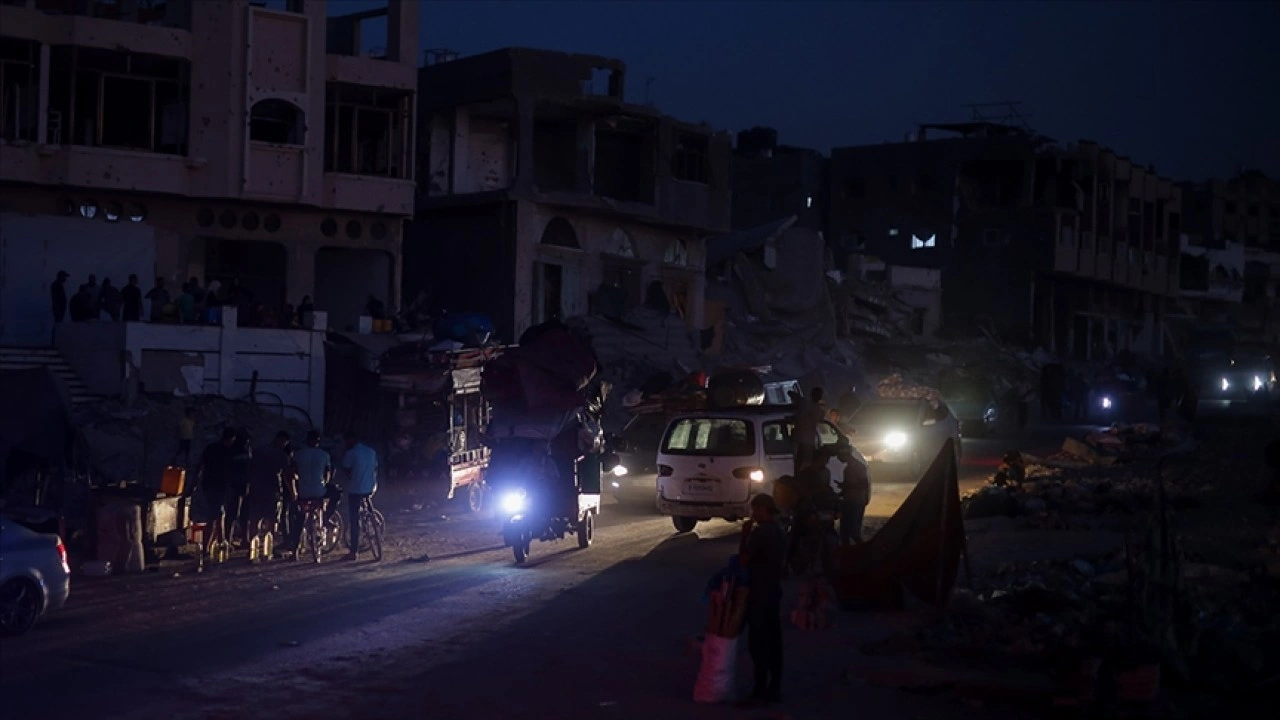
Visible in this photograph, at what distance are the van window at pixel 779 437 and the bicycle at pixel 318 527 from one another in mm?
5963

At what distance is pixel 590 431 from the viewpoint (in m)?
18.8

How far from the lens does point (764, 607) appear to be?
10.6 m

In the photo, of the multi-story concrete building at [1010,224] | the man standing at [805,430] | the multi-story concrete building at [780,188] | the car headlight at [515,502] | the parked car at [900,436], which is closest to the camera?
the car headlight at [515,502]

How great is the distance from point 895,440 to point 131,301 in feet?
56.0

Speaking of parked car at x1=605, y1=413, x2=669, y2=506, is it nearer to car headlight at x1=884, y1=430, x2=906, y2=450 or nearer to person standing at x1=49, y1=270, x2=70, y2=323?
car headlight at x1=884, y1=430, x2=906, y2=450

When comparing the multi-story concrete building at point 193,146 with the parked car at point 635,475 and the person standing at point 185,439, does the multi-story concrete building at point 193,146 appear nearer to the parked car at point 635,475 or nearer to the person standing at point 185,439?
the person standing at point 185,439

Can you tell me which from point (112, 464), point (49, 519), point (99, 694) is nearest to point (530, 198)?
point (112, 464)

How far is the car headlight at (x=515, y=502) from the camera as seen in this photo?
17969mm

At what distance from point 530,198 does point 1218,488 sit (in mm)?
24282

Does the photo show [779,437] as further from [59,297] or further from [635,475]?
[59,297]

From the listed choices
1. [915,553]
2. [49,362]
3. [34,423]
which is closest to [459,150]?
[49,362]

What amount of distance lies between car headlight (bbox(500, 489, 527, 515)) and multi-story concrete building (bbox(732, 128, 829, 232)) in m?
58.6

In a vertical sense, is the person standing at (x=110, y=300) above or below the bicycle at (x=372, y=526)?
above

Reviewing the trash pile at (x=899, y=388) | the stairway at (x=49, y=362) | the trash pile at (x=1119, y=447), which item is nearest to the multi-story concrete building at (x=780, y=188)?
the trash pile at (x=899, y=388)
